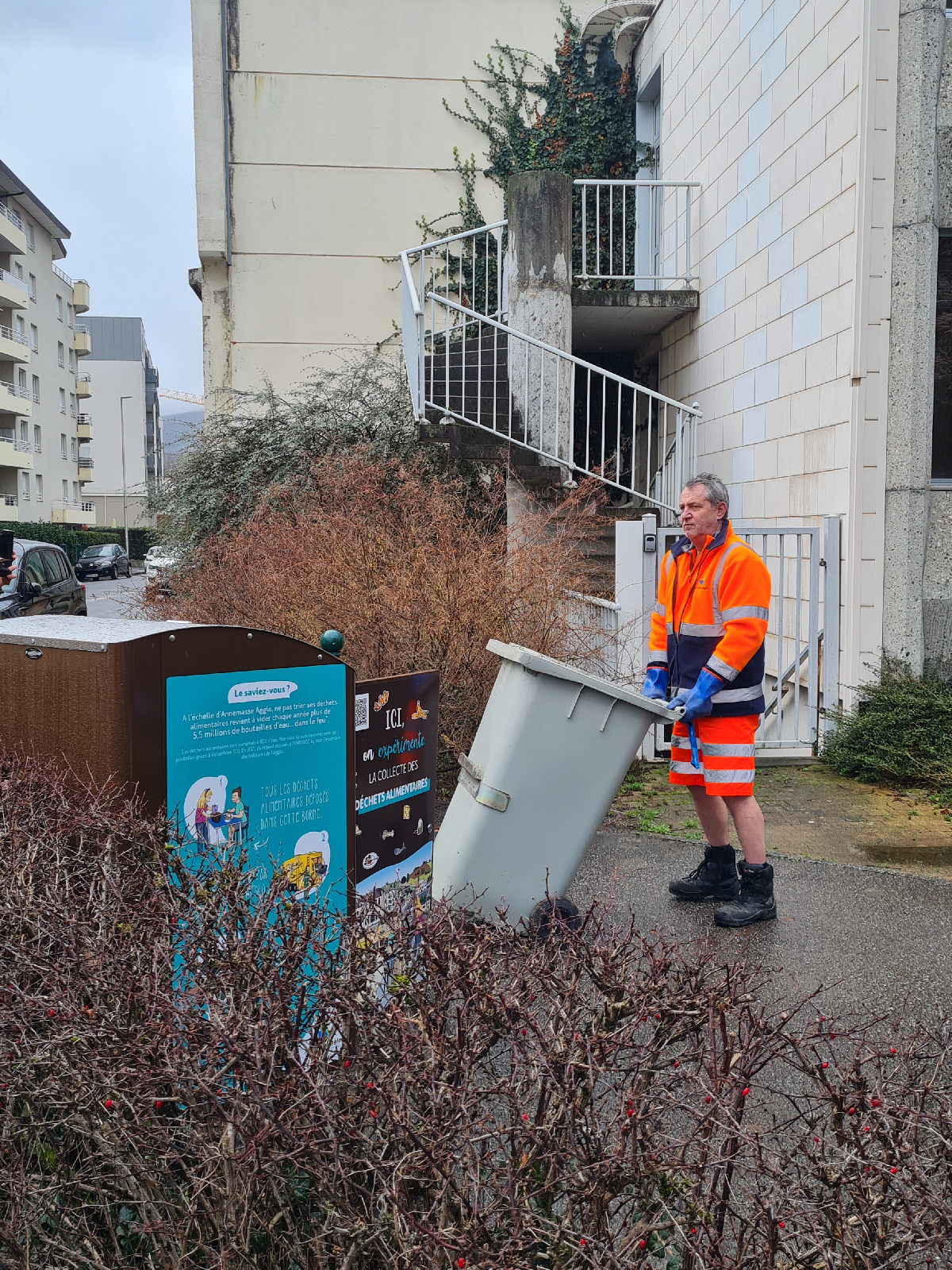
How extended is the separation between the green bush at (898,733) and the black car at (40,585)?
28.0ft

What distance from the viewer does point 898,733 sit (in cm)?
670

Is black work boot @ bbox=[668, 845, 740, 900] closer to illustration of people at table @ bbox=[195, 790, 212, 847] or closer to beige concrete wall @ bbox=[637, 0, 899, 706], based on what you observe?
illustration of people at table @ bbox=[195, 790, 212, 847]

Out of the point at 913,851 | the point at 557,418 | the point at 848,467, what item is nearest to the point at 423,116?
the point at 557,418

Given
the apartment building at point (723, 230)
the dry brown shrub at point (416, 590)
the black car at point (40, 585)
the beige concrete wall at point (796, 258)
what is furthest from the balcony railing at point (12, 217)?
the dry brown shrub at point (416, 590)

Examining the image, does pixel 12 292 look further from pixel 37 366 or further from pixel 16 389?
pixel 37 366

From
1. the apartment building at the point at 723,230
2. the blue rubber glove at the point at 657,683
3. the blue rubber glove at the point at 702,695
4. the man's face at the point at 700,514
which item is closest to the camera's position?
the blue rubber glove at the point at 702,695

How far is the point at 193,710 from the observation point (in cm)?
274

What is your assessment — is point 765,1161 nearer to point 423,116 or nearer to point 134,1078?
point 134,1078

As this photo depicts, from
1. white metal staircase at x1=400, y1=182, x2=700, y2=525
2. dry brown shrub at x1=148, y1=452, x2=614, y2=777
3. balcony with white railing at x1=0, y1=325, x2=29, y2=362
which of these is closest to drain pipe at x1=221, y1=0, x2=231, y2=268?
white metal staircase at x1=400, y1=182, x2=700, y2=525

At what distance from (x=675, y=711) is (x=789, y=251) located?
18.2 feet

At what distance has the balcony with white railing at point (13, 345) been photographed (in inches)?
1876

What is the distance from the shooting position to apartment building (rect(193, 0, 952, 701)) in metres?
7.05

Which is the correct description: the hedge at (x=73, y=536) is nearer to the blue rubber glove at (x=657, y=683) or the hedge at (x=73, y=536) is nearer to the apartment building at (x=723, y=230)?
the apartment building at (x=723, y=230)

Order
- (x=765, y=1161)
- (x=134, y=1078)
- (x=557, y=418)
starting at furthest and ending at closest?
(x=557, y=418)
(x=134, y=1078)
(x=765, y=1161)
